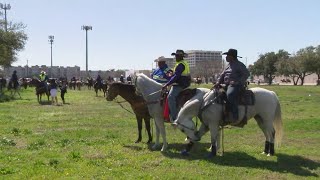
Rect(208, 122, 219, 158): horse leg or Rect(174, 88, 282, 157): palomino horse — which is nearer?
Rect(174, 88, 282, 157): palomino horse

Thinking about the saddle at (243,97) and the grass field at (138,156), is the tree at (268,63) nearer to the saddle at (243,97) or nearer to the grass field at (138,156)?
the grass field at (138,156)

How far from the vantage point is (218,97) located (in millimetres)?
10570

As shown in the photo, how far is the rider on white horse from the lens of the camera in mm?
10383

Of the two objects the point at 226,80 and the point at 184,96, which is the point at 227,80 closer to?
the point at 226,80

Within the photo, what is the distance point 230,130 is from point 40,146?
23.0ft

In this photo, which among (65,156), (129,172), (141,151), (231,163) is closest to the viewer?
(129,172)

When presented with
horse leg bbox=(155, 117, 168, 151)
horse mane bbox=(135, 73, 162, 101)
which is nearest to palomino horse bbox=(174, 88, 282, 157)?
horse leg bbox=(155, 117, 168, 151)

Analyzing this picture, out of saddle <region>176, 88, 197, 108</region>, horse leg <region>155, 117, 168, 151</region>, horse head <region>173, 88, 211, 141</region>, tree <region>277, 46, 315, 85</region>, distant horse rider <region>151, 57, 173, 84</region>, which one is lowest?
horse leg <region>155, 117, 168, 151</region>

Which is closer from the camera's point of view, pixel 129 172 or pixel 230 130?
pixel 129 172

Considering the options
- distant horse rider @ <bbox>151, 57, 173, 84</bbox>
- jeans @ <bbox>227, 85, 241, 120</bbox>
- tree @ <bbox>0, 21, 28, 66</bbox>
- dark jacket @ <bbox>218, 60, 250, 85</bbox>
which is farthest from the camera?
tree @ <bbox>0, 21, 28, 66</bbox>

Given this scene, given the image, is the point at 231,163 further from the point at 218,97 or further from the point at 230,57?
the point at 230,57

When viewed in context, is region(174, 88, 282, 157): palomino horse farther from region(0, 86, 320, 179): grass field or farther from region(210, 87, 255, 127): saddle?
region(0, 86, 320, 179): grass field

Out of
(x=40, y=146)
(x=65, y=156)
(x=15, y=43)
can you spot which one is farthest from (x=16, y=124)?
(x=15, y=43)

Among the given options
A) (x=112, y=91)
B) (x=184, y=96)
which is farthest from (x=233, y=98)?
(x=112, y=91)
